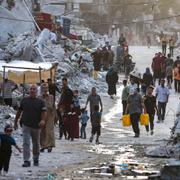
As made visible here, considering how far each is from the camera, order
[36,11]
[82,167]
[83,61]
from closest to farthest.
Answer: [82,167]
[83,61]
[36,11]

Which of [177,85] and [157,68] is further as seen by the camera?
[157,68]

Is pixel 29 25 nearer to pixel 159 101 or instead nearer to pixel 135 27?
pixel 159 101

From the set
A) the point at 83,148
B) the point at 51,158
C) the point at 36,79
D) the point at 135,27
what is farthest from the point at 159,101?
the point at 135,27

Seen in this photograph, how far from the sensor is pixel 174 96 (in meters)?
32.0

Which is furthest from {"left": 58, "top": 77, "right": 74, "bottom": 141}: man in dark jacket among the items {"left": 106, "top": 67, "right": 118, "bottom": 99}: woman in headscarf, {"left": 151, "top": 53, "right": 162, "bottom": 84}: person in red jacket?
{"left": 151, "top": 53, "right": 162, "bottom": 84}: person in red jacket

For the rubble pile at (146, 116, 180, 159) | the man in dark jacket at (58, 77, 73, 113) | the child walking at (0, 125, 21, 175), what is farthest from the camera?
the man in dark jacket at (58, 77, 73, 113)

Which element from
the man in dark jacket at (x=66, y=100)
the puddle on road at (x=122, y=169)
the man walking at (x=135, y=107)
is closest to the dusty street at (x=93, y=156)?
the puddle on road at (x=122, y=169)

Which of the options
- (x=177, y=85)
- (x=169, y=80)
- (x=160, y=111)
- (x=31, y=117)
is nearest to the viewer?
(x=31, y=117)

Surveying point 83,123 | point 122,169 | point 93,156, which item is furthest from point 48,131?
point 83,123

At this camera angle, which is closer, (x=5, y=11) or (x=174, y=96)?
(x=174, y=96)

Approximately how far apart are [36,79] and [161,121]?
4.94 m

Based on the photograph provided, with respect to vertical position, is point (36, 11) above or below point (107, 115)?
above

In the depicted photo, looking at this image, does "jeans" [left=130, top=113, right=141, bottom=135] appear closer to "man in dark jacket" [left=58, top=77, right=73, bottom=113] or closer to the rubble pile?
"man in dark jacket" [left=58, top=77, right=73, bottom=113]

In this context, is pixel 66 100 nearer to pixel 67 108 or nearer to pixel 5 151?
pixel 67 108
